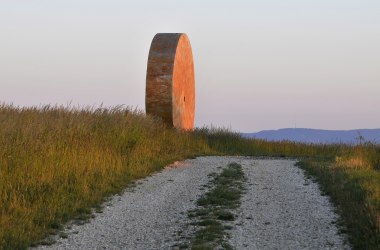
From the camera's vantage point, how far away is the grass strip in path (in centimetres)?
832

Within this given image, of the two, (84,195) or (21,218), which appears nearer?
(21,218)

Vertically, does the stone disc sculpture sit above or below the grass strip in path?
above

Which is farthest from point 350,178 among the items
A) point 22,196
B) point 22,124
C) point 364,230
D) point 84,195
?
point 22,124

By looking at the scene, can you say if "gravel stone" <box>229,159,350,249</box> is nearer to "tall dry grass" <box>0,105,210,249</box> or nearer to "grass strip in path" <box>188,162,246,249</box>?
"grass strip in path" <box>188,162,246,249</box>

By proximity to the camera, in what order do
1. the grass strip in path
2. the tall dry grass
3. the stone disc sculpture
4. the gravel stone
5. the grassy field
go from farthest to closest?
the stone disc sculpture, the tall dry grass, the grassy field, the gravel stone, the grass strip in path

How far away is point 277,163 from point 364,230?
10.1 m

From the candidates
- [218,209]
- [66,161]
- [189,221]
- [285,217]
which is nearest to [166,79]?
[66,161]

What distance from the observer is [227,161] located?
18344mm

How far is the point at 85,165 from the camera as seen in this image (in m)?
13.0

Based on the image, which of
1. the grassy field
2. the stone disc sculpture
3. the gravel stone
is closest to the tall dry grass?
the grassy field

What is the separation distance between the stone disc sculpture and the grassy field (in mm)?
1103

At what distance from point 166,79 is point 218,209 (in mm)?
13159

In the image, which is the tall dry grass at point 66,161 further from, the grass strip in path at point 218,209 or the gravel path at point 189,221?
the grass strip in path at point 218,209

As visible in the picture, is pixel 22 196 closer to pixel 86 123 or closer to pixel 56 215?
pixel 56 215
